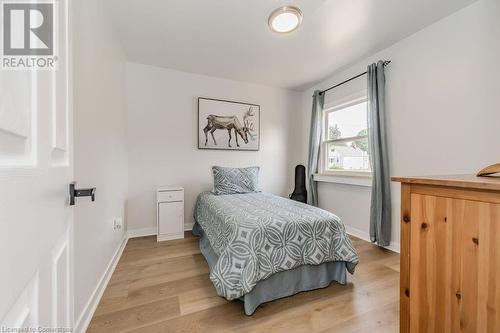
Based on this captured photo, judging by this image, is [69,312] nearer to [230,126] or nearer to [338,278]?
[338,278]

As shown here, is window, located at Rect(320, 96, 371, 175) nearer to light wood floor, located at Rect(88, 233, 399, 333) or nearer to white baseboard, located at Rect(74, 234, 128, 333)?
light wood floor, located at Rect(88, 233, 399, 333)

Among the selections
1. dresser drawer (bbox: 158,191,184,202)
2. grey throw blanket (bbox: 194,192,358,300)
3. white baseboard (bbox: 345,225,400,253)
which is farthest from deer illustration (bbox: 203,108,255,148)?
white baseboard (bbox: 345,225,400,253)

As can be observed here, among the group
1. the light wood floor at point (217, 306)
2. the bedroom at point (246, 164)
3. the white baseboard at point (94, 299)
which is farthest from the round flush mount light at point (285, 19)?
the white baseboard at point (94, 299)

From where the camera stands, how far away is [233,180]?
2871 millimetres

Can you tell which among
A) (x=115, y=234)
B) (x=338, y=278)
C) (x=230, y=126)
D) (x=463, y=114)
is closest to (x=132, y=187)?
(x=115, y=234)

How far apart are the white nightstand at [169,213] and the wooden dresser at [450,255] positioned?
2486 mm

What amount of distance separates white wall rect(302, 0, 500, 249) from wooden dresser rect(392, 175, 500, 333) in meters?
1.54

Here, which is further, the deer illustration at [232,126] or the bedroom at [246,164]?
the deer illustration at [232,126]

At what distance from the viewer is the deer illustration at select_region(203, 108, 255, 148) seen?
3188 mm

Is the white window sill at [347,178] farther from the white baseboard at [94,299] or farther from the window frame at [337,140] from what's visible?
the white baseboard at [94,299]

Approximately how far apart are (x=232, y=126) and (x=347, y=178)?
1936 millimetres

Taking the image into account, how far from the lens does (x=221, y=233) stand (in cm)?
179

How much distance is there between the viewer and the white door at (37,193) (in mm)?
305

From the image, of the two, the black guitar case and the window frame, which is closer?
the window frame
